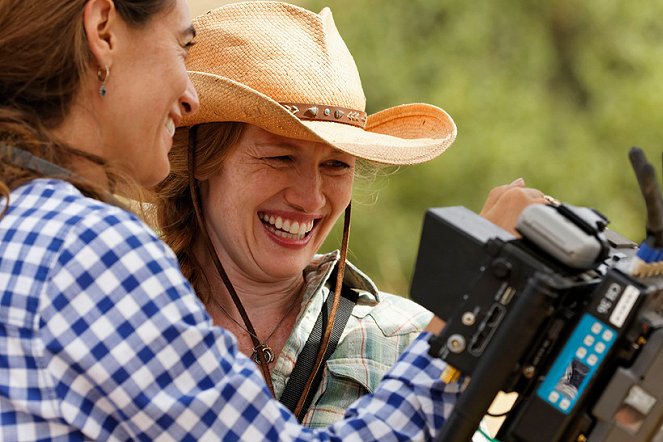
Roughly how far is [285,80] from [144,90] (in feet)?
2.44

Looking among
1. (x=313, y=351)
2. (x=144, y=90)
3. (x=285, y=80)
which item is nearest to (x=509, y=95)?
(x=285, y=80)

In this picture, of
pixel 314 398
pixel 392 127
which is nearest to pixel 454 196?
pixel 392 127

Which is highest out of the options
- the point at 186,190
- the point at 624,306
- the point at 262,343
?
the point at 624,306

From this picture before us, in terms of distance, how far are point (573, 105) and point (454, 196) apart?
1441 millimetres

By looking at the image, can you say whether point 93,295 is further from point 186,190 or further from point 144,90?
point 186,190

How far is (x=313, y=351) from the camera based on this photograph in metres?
2.46

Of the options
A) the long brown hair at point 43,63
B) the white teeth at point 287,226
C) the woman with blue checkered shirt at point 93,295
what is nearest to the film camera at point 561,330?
the woman with blue checkered shirt at point 93,295

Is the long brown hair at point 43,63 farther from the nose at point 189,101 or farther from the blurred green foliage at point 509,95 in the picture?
the blurred green foliage at point 509,95

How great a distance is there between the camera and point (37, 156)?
166 cm

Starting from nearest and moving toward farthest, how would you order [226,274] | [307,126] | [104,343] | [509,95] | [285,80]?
[104,343] → [307,126] → [285,80] → [226,274] → [509,95]

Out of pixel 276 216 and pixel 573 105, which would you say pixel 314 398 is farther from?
pixel 573 105

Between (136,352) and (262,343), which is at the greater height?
(136,352)

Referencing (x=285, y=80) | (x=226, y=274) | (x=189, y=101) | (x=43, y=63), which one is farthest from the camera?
(x=226, y=274)

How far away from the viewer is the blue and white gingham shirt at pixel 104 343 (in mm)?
1516
